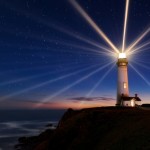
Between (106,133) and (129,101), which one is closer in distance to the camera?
(106,133)

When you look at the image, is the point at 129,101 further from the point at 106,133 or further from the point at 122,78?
the point at 106,133

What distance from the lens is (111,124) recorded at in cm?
2878

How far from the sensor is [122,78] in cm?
5206

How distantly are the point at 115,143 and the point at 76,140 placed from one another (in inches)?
243

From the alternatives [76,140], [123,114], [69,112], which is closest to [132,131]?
[76,140]

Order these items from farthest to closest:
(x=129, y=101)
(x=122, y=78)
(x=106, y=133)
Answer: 1. (x=122, y=78)
2. (x=129, y=101)
3. (x=106, y=133)

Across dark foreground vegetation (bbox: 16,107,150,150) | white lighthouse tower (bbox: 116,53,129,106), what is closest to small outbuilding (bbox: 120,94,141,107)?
white lighthouse tower (bbox: 116,53,129,106)

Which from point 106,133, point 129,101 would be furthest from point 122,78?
point 106,133

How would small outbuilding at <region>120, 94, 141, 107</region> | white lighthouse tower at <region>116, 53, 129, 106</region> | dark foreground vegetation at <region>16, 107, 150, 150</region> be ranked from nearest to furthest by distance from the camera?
dark foreground vegetation at <region>16, 107, 150, 150</region> → small outbuilding at <region>120, 94, 141, 107</region> → white lighthouse tower at <region>116, 53, 129, 106</region>

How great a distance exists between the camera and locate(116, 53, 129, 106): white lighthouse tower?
51344mm

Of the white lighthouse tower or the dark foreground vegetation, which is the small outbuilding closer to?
the white lighthouse tower

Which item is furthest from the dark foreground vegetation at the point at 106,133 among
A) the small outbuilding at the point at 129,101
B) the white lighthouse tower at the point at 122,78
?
the white lighthouse tower at the point at 122,78

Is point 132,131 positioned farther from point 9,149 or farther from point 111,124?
point 9,149

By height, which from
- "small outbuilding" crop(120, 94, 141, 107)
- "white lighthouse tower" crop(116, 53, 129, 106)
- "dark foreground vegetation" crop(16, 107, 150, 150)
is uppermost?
"white lighthouse tower" crop(116, 53, 129, 106)
